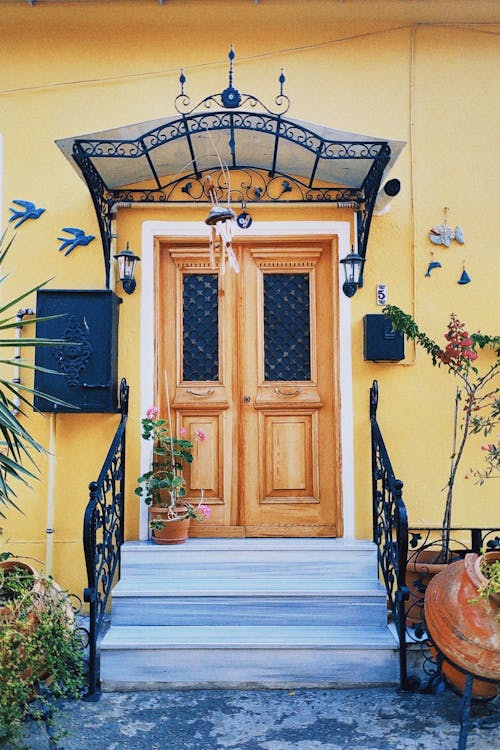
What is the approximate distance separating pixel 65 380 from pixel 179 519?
129 cm

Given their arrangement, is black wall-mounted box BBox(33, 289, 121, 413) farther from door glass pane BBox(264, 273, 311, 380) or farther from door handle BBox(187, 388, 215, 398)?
door glass pane BBox(264, 273, 311, 380)

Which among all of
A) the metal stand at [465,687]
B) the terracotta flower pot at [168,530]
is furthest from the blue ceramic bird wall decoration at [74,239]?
the metal stand at [465,687]

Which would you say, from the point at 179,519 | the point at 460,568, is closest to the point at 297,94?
the point at 179,519

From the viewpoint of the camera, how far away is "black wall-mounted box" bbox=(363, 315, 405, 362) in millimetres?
5129

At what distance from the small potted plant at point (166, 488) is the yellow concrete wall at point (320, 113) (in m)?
0.24

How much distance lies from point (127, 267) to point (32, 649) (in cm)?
273

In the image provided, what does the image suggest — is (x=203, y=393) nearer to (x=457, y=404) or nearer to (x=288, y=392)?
(x=288, y=392)

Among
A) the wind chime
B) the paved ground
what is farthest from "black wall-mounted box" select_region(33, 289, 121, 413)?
the paved ground

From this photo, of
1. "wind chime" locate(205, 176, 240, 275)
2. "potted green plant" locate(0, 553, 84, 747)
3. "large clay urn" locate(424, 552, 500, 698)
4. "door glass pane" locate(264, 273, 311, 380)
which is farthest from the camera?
"door glass pane" locate(264, 273, 311, 380)

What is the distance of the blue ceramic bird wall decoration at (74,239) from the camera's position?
5266 mm

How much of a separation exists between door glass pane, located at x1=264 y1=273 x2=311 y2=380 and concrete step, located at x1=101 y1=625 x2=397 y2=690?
2.06 meters

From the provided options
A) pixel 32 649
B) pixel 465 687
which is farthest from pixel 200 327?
pixel 465 687

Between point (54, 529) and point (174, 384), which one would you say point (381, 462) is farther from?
point (54, 529)

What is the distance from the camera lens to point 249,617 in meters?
4.43
